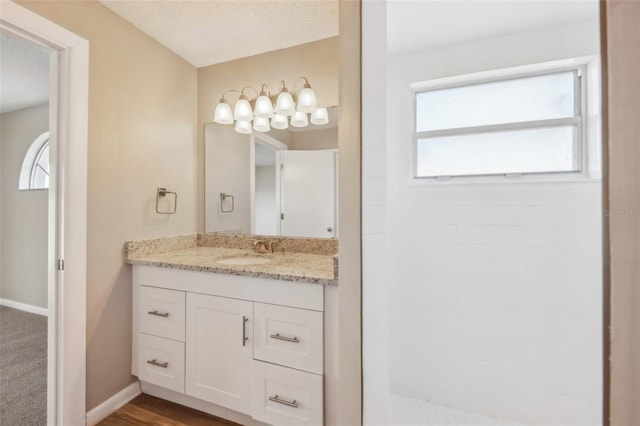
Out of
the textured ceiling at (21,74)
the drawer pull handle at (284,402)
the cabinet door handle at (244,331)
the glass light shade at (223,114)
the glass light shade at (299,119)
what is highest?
the textured ceiling at (21,74)

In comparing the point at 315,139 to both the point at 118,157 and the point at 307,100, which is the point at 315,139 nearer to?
the point at 307,100

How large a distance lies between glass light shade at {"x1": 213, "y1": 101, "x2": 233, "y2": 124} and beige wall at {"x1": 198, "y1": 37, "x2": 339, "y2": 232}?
9 centimetres

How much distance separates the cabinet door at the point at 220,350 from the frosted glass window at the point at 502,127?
140 cm

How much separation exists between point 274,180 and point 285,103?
1.74 ft

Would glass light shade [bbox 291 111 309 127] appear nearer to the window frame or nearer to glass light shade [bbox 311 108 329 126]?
glass light shade [bbox 311 108 329 126]

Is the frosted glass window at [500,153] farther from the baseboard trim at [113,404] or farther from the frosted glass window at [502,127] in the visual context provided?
the baseboard trim at [113,404]

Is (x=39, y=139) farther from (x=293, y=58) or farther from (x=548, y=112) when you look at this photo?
(x=548, y=112)

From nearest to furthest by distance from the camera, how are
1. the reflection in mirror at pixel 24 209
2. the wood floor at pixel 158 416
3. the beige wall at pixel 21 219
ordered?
the wood floor at pixel 158 416
the reflection in mirror at pixel 24 209
the beige wall at pixel 21 219

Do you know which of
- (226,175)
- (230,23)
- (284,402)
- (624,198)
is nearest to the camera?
(624,198)

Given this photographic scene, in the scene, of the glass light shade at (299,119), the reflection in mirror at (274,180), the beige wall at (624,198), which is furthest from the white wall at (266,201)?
the beige wall at (624,198)

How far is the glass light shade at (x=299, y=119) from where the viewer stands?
197 cm

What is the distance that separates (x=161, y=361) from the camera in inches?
66.1

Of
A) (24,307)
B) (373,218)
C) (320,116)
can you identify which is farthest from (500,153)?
(24,307)

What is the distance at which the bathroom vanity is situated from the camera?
4.44 ft
